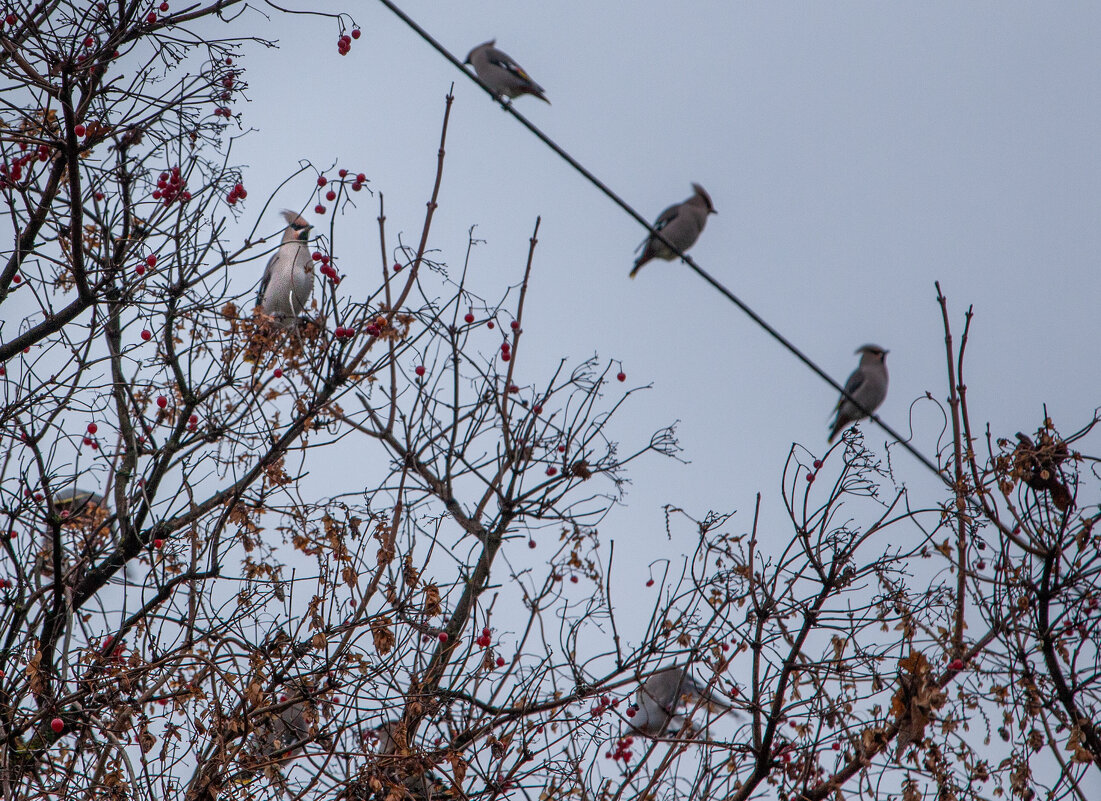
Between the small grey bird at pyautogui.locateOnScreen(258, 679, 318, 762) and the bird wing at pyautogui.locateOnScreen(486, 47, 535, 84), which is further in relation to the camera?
the bird wing at pyautogui.locateOnScreen(486, 47, 535, 84)

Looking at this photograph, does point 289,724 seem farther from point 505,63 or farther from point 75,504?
point 505,63

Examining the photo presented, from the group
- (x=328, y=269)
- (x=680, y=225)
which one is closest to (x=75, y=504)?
(x=328, y=269)

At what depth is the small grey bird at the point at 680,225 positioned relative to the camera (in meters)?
9.93

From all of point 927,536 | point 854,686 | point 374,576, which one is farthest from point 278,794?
point 927,536

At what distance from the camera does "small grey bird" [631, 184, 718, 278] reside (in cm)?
993

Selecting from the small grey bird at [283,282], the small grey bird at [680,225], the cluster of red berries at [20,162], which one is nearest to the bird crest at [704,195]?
the small grey bird at [680,225]

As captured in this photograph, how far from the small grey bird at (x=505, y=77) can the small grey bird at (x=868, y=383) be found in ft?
10.9

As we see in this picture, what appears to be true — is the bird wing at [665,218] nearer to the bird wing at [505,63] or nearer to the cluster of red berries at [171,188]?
the bird wing at [505,63]

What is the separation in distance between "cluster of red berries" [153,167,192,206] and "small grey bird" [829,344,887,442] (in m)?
6.33

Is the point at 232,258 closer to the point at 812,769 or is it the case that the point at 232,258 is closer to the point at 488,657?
the point at 488,657

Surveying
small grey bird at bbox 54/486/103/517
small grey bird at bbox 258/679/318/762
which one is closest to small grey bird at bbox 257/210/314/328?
small grey bird at bbox 54/486/103/517

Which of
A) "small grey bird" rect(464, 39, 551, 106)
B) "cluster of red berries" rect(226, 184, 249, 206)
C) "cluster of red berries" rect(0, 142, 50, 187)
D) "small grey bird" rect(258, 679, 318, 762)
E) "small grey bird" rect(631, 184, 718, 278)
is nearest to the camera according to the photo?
"small grey bird" rect(258, 679, 318, 762)

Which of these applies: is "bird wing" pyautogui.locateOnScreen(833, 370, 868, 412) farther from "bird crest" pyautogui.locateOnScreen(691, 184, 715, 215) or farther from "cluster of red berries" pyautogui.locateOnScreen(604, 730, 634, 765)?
"cluster of red berries" pyautogui.locateOnScreen(604, 730, 634, 765)

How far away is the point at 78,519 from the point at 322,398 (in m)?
1.32
